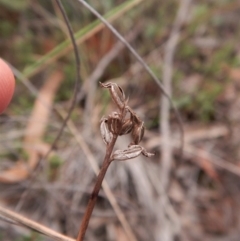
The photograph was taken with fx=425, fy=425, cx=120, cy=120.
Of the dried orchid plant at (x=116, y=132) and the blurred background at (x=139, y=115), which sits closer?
the dried orchid plant at (x=116, y=132)

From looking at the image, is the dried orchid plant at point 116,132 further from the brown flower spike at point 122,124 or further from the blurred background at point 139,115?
the blurred background at point 139,115

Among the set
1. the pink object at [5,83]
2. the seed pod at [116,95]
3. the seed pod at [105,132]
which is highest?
the pink object at [5,83]

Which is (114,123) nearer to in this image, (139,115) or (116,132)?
(116,132)

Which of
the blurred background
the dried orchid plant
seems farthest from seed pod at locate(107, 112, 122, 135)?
the blurred background

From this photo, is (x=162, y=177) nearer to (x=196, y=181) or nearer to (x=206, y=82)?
(x=196, y=181)

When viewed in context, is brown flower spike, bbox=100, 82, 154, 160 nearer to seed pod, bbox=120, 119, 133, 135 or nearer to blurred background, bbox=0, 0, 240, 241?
seed pod, bbox=120, 119, 133, 135

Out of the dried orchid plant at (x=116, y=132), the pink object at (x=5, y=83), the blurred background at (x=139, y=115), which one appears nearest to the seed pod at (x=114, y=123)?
the dried orchid plant at (x=116, y=132)

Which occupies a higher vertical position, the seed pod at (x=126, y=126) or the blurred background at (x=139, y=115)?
the blurred background at (x=139, y=115)
